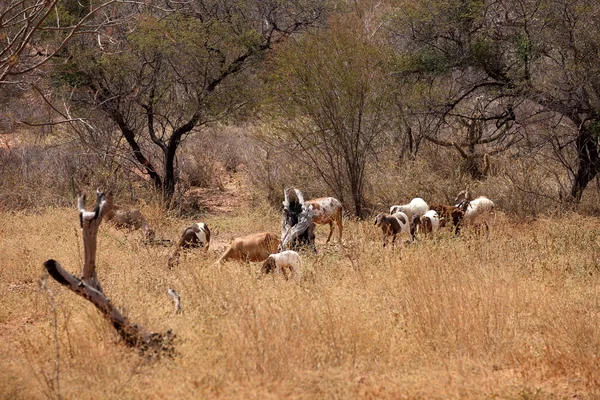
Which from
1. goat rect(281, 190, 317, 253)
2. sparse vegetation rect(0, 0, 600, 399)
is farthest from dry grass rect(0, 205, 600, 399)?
goat rect(281, 190, 317, 253)

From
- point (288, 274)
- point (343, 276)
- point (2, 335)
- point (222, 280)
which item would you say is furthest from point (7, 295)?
point (343, 276)

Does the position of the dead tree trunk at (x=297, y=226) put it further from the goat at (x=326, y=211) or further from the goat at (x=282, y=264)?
the goat at (x=326, y=211)

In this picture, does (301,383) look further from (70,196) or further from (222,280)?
(70,196)

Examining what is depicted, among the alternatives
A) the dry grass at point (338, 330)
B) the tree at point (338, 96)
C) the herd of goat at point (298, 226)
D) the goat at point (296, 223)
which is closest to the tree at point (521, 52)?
the tree at point (338, 96)

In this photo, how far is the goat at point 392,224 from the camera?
9.76 metres

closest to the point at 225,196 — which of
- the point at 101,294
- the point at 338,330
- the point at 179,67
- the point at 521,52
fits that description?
the point at 179,67

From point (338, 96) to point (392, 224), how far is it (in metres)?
4.56

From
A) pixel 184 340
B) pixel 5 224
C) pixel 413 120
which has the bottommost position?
→ pixel 184 340

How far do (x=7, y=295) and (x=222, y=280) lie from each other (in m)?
2.17

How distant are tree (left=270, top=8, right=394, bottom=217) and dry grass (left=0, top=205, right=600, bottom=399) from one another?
18.6 ft

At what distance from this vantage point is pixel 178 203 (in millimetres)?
16141

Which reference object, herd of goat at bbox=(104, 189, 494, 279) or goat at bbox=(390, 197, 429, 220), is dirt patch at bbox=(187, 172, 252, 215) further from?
goat at bbox=(390, 197, 429, 220)

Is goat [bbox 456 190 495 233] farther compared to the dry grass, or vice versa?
goat [bbox 456 190 495 233]

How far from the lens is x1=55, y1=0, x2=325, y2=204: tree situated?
1534 cm
